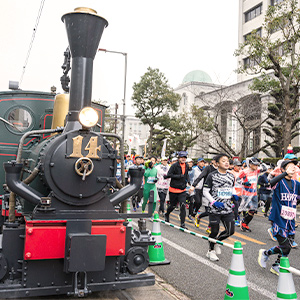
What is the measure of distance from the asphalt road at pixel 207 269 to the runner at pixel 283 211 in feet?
1.20

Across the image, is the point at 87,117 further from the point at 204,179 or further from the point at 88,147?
the point at 204,179

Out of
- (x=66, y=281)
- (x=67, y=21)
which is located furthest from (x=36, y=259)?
(x=67, y=21)

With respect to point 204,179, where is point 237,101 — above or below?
above

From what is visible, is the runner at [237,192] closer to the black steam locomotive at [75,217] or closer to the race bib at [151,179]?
the race bib at [151,179]

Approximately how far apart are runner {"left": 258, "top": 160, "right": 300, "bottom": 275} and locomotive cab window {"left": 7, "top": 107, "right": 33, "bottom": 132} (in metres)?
4.23

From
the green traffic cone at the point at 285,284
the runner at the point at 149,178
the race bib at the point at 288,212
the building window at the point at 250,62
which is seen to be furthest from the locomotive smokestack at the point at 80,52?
the building window at the point at 250,62

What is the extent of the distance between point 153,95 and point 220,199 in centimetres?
3222

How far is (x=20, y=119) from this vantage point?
6.55 meters

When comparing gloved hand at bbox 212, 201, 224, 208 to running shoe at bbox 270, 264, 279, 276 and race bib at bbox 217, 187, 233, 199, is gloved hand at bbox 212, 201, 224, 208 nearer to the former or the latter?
race bib at bbox 217, 187, 233, 199

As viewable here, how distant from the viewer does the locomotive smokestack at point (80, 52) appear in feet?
13.8

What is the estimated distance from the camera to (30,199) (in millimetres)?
3895

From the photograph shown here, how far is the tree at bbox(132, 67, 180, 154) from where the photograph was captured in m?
37.9

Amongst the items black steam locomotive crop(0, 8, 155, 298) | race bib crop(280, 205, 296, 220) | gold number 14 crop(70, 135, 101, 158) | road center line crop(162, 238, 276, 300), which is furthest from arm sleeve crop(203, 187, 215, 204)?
gold number 14 crop(70, 135, 101, 158)

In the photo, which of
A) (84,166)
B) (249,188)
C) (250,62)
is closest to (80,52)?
(84,166)
